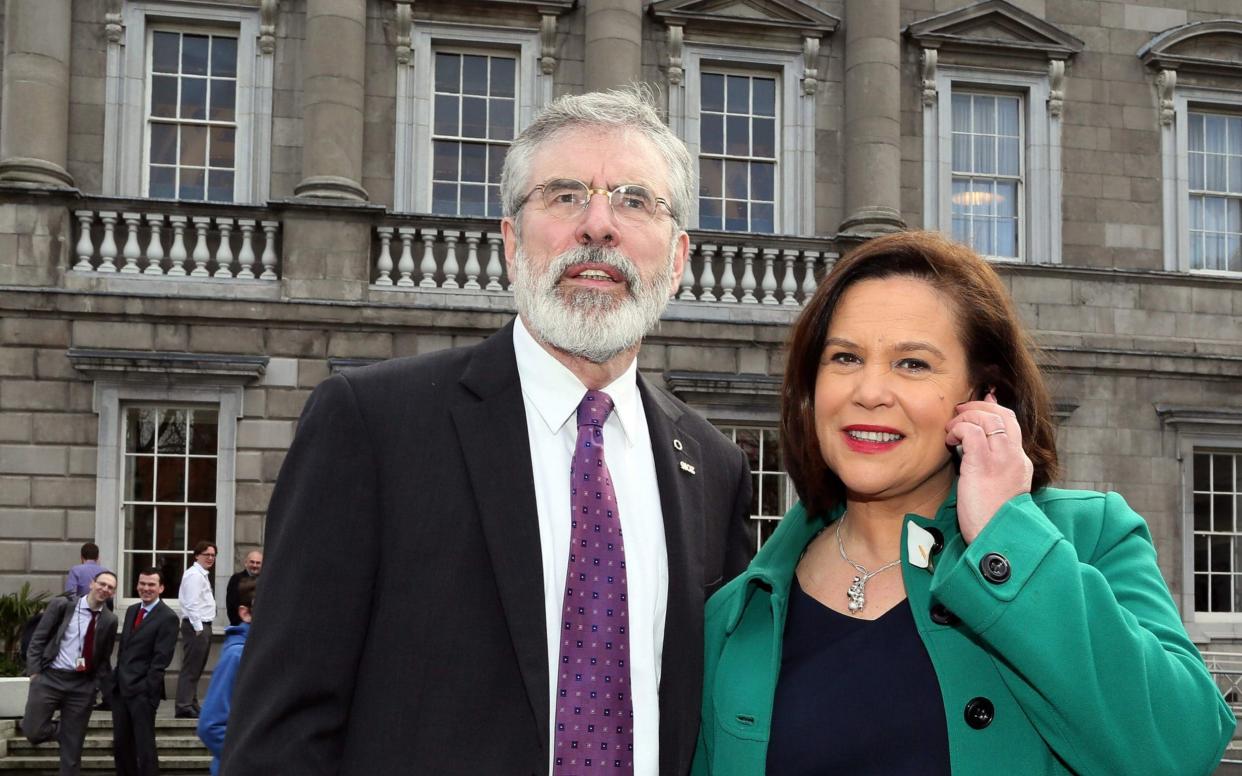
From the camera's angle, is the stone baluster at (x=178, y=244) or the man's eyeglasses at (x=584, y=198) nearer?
the man's eyeglasses at (x=584, y=198)

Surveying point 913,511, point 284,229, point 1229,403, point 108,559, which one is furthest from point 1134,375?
point 913,511

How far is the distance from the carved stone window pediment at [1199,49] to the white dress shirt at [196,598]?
13633mm

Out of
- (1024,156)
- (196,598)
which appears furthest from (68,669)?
(1024,156)

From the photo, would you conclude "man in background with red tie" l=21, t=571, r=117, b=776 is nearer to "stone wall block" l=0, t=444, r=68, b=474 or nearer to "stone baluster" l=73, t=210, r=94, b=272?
"stone wall block" l=0, t=444, r=68, b=474

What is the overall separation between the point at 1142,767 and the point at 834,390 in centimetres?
94

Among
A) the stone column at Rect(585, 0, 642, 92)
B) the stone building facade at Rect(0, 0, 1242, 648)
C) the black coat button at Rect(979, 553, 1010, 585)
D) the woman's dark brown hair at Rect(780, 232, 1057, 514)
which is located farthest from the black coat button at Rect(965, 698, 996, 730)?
the stone column at Rect(585, 0, 642, 92)

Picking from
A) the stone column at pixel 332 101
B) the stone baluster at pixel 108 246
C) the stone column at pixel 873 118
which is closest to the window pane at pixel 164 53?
the stone column at pixel 332 101

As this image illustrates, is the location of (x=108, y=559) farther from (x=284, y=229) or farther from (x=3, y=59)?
(x=3, y=59)

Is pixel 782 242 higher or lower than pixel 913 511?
higher

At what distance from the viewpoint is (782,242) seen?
14758mm

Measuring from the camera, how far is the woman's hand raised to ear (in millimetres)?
2293

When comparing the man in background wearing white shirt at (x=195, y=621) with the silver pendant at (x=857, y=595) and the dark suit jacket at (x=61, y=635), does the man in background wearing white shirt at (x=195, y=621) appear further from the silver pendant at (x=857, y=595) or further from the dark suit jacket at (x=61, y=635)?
the silver pendant at (x=857, y=595)

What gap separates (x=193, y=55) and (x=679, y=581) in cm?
1345

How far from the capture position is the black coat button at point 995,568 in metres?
2.16
